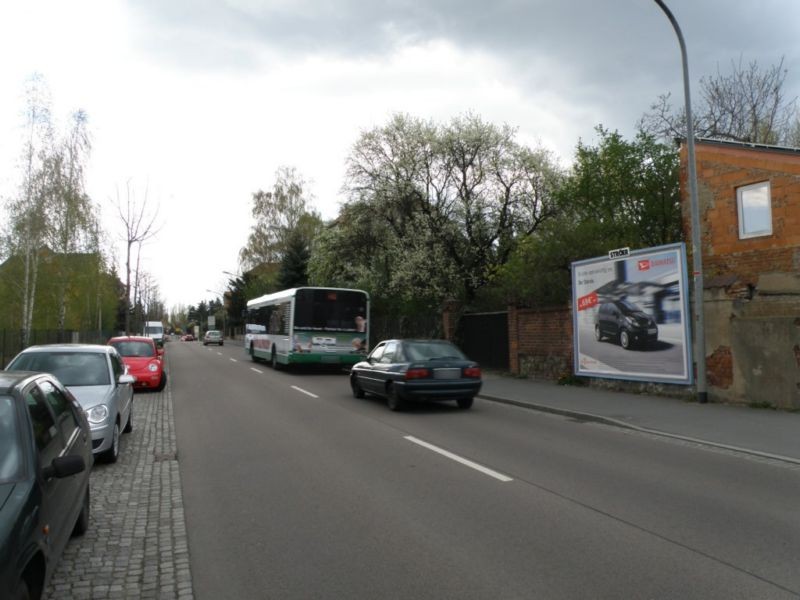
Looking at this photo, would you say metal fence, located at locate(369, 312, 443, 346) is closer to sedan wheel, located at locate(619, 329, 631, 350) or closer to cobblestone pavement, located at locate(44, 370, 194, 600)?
sedan wheel, located at locate(619, 329, 631, 350)

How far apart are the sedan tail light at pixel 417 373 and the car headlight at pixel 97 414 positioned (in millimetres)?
6072

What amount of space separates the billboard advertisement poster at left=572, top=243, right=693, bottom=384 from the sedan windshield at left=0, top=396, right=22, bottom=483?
43.0ft

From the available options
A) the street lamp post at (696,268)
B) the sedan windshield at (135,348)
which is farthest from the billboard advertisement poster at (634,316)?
the sedan windshield at (135,348)

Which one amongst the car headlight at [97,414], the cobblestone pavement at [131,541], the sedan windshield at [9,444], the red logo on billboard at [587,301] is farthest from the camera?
the red logo on billboard at [587,301]

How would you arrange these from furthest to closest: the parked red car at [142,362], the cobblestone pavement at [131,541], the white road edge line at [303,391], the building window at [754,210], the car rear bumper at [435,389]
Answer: the parked red car at [142,362] < the building window at [754,210] < the white road edge line at [303,391] < the car rear bumper at [435,389] < the cobblestone pavement at [131,541]

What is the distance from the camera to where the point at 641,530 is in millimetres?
5250

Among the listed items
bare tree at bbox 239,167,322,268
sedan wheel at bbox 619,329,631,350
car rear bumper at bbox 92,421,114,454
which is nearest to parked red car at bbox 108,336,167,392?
car rear bumper at bbox 92,421,114,454

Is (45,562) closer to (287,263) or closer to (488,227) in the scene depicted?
(488,227)

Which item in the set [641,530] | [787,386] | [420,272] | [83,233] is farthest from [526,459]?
[83,233]

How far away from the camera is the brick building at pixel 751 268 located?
12.4m

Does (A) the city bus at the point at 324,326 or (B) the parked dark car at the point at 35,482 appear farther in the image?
(A) the city bus at the point at 324,326

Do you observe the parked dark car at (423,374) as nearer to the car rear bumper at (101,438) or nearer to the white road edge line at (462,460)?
the white road edge line at (462,460)

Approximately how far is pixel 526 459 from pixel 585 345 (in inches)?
365

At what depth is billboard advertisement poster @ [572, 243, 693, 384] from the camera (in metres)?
14.2
